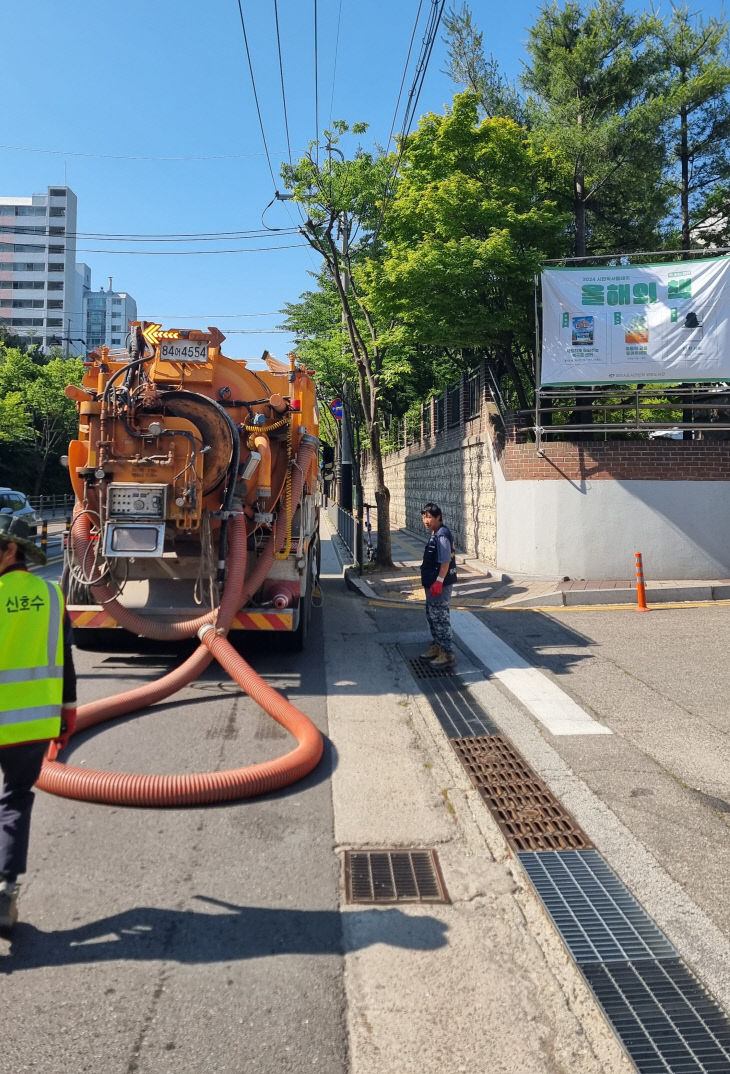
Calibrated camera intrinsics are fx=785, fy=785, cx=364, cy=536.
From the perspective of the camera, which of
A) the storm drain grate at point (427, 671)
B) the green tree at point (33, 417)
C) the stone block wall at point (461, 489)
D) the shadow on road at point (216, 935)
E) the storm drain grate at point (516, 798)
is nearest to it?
the shadow on road at point (216, 935)

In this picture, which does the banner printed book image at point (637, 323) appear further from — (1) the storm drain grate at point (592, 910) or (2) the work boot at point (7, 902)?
(2) the work boot at point (7, 902)

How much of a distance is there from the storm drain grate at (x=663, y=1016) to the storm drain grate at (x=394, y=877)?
0.84m

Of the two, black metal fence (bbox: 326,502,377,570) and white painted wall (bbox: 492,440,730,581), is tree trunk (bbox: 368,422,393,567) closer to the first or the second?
black metal fence (bbox: 326,502,377,570)

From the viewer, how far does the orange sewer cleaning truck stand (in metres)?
7.25

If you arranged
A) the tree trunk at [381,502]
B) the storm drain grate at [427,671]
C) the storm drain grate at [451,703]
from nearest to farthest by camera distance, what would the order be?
1. the storm drain grate at [451,703]
2. the storm drain grate at [427,671]
3. the tree trunk at [381,502]

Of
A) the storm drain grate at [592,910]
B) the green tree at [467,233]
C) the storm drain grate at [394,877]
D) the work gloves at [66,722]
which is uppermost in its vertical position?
the green tree at [467,233]

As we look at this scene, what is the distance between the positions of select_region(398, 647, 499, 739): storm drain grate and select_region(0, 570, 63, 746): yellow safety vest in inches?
138

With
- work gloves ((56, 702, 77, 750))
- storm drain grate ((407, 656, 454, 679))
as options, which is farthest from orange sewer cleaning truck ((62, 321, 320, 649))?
work gloves ((56, 702, 77, 750))

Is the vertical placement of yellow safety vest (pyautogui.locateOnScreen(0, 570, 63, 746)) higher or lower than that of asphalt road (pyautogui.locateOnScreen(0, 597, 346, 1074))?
higher

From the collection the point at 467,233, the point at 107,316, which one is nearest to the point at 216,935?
the point at 467,233

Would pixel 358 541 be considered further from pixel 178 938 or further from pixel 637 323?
pixel 178 938

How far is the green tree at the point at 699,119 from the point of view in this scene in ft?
51.2

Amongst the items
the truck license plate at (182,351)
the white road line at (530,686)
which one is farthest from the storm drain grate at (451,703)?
the truck license plate at (182,351)

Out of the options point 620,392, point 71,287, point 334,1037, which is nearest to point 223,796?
point 334,1037
